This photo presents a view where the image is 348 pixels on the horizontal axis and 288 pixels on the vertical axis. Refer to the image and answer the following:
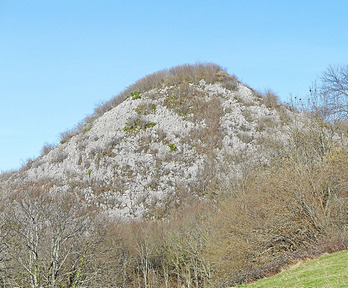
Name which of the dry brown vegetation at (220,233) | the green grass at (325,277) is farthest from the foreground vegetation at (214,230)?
the green grass at (325,277)

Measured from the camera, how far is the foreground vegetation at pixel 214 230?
2291 centimetres

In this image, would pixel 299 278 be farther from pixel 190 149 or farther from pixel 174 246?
pixel 190 149

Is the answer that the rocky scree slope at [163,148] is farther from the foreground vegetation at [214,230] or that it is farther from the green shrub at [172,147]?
the foreground vegetation at [214,230]

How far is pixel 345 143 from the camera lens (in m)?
30.2

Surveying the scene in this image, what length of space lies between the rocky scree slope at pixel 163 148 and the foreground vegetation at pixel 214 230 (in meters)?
2.62

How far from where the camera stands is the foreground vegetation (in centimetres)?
2291

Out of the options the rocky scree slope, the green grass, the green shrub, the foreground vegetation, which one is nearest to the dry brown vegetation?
the foreground vegetation

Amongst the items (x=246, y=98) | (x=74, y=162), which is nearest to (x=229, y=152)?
(x=246, y=98)

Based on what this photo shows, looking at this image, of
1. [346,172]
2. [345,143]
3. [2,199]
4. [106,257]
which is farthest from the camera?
[2,199]

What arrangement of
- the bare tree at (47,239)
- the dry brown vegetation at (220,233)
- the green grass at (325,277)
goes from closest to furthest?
the green grass at (325,277) → the dry brown vegetation at (220,233) → the bare tree at (47,239)

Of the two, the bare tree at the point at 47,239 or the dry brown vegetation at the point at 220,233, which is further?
the bare tree at the point at 47,239

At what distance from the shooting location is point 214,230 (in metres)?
31.4

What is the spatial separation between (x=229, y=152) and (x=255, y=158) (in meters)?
10.3

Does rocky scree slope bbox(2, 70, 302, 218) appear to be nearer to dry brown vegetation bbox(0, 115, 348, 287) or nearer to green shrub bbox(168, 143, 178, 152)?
green shrub bbox(168, 143, 178, 152)
